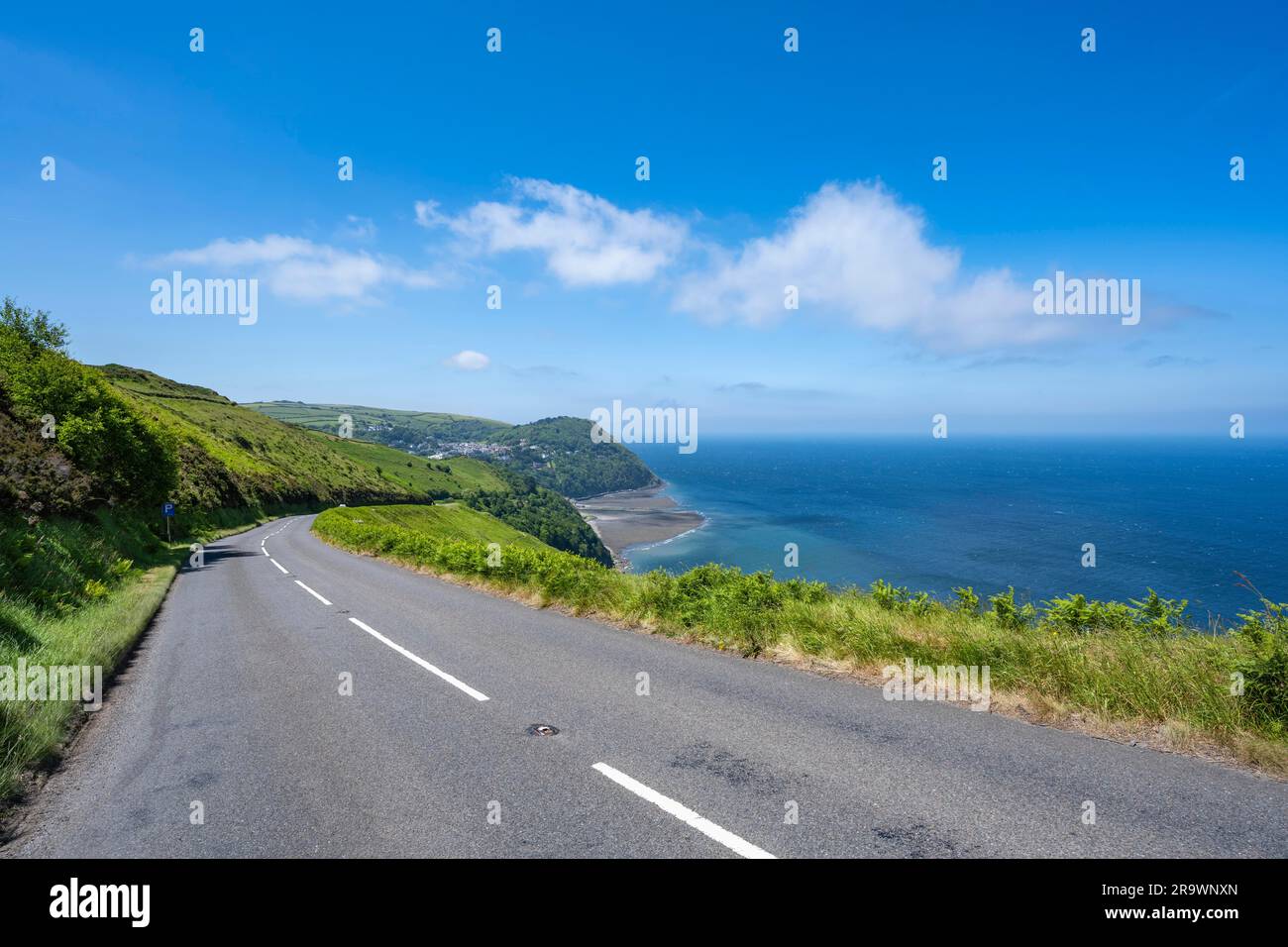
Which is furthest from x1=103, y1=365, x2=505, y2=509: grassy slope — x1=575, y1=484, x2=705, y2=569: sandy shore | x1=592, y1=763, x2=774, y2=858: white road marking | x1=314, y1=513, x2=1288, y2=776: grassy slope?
x1=592, y1=763, x2=774, y2=858: white road marking

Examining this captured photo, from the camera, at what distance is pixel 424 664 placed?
991 cm

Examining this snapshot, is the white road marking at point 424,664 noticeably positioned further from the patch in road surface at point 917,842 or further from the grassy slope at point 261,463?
the grassy slope at point 261,463

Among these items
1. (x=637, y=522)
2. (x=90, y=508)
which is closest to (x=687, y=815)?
(x=90, y=508)

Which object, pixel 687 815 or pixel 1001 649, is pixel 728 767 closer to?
pixel 687 815

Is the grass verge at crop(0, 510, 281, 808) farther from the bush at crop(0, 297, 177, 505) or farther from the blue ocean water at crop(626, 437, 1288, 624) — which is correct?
the blue ocean water at crop(626, 437, 1288, 624)

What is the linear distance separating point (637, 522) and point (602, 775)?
5632 inches

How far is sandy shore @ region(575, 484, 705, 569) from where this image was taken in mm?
121562

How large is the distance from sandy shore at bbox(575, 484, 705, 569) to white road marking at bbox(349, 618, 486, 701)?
271 ft

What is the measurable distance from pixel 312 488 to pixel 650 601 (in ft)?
267

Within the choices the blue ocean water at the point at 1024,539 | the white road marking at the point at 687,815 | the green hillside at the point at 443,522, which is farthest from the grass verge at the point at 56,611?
the green hillside at the point at 443,522

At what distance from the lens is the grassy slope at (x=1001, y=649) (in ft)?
18.1

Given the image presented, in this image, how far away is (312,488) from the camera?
79.2 m

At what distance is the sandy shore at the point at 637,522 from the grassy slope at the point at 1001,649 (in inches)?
3282
